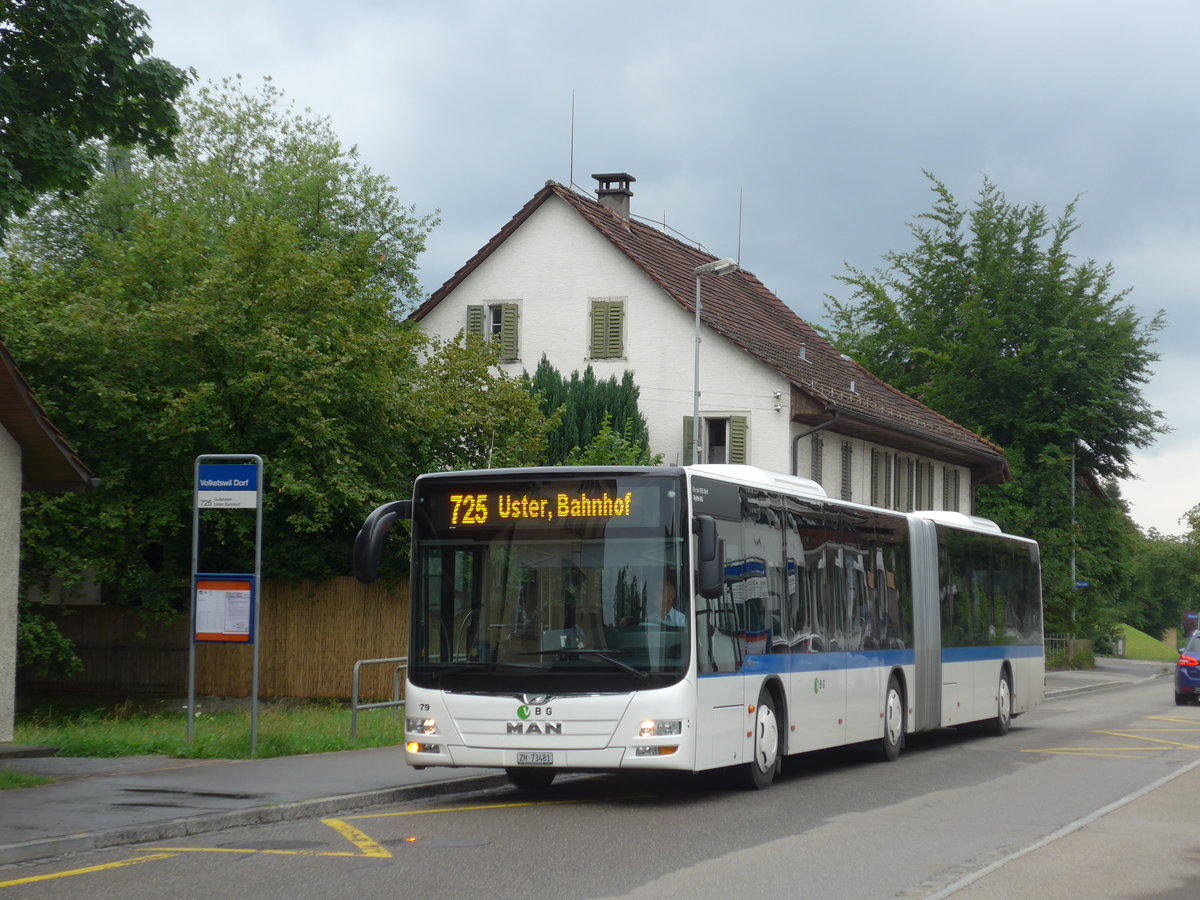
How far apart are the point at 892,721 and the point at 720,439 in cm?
1966

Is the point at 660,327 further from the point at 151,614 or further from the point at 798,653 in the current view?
the point at 798,653

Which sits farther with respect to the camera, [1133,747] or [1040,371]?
[1040,371]

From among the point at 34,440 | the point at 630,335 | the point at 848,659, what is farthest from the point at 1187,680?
the point at 34,440

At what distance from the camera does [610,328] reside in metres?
38.9

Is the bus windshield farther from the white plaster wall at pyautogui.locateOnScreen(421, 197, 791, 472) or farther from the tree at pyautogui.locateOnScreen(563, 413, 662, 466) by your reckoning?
the white plaster wall at pyautogui.locateOnScreen(421, 197, 791, 472)

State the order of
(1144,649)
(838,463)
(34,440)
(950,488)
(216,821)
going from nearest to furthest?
(216,821) → (34,440) → (838,463) → (950,488) → (1144,649)

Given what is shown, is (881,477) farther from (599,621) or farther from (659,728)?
(659,728)

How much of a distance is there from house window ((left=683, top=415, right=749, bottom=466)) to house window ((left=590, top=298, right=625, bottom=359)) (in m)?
2.49

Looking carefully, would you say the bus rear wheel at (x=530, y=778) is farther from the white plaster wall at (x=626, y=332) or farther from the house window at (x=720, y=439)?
the white plaster wall at (x=626, y=332)

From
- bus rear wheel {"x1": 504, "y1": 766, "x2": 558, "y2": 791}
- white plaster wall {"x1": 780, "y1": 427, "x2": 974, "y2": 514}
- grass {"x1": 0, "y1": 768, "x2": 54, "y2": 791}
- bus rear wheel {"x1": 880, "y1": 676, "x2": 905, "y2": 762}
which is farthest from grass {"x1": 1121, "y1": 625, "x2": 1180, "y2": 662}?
grass {"x1": 0, "y1": 768, "x2": 54, "y2": 791}

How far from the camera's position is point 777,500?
1578cm

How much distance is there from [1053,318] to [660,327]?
2182 cm

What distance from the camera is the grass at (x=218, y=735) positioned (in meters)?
16.4

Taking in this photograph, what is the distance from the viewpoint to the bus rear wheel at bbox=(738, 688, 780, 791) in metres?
14.8
